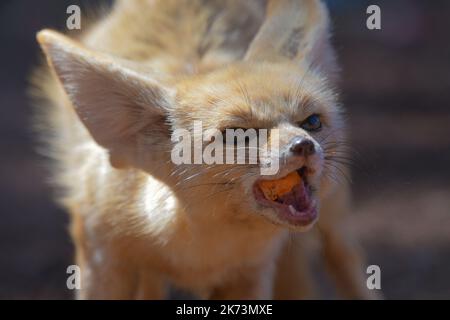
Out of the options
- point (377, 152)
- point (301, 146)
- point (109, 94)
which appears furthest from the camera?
point (377, 152)

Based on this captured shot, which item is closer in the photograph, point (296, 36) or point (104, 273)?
point (296, 36)

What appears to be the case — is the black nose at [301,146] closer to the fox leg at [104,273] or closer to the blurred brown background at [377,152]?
the blurred brown background at [377,152]

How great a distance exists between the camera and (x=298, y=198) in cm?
497

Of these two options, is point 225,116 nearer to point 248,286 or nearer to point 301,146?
point 301,146

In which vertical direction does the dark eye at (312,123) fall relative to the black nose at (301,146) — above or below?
above

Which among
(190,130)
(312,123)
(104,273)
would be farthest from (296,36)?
(104,273)

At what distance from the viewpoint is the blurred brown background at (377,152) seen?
8688 mm

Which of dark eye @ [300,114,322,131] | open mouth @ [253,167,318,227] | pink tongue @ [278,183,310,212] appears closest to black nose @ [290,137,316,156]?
open mouth @ [253,167,318,227]

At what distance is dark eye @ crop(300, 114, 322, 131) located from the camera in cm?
517

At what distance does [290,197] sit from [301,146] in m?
0.39

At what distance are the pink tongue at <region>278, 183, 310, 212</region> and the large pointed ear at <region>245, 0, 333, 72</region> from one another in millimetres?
1088

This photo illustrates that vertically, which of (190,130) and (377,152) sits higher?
(377,152)

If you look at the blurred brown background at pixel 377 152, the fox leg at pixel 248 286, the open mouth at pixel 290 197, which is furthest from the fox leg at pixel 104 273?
the blurred brown background at pixel 377 152
